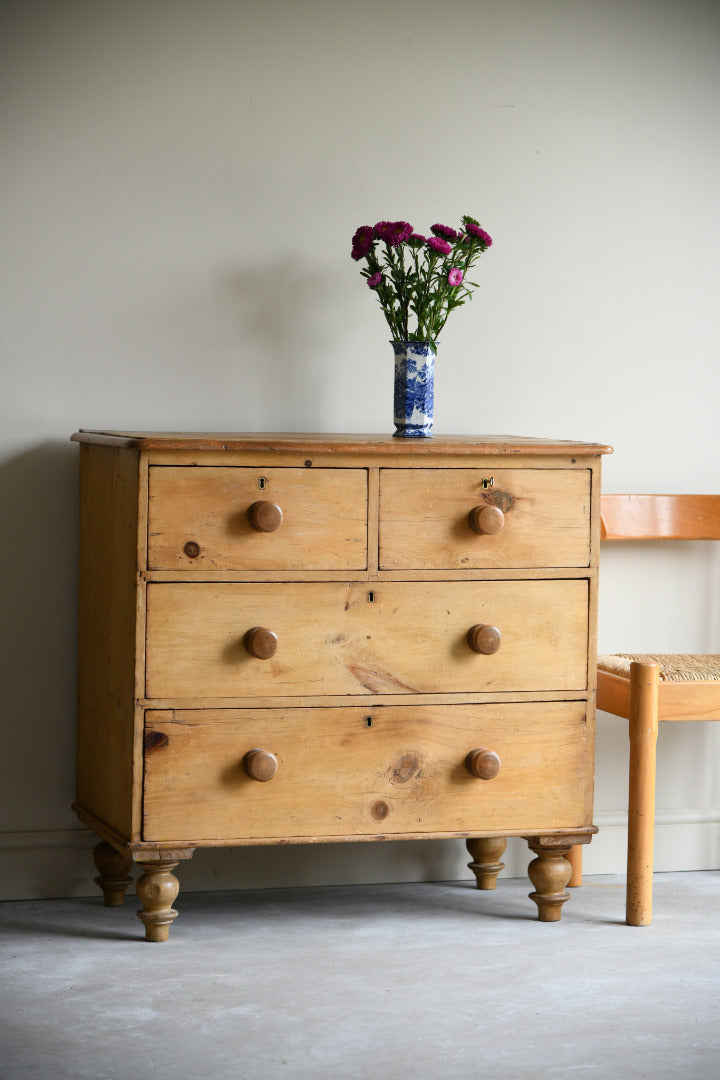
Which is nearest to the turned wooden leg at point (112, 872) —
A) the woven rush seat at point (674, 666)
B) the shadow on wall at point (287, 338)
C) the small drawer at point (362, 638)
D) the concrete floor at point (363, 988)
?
the concrete floor at point (363, 988)

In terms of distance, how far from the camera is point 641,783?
8.23 feet

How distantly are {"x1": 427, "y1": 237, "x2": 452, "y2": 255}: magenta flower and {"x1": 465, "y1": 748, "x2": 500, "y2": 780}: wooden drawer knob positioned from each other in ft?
3.14

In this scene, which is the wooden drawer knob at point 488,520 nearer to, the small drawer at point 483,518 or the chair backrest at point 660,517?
the small drawer at point 483,518

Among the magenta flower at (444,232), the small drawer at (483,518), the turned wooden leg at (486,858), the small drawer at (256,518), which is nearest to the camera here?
the small drawer at (256,518)

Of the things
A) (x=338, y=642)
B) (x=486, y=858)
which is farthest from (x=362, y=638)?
(x=486, y=858)

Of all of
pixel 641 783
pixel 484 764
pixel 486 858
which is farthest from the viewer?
pixel 486 858

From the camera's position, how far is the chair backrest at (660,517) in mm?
2842

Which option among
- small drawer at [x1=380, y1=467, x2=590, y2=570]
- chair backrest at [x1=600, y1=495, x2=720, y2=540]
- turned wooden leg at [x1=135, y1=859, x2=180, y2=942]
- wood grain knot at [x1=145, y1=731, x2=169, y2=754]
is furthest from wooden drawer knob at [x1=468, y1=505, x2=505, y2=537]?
turned wooden leg at [x1=135, y1=859, x2=180, y2=942]

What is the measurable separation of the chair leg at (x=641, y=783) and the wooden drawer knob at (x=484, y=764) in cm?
28

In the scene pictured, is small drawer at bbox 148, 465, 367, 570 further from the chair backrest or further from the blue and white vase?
the chair backrest

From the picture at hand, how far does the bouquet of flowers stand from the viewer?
2.58 m

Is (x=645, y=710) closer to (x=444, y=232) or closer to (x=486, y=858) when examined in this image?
(x=486, y=858)

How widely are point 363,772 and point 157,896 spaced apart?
16.6 inches

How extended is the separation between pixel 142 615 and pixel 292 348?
2.68 feet
